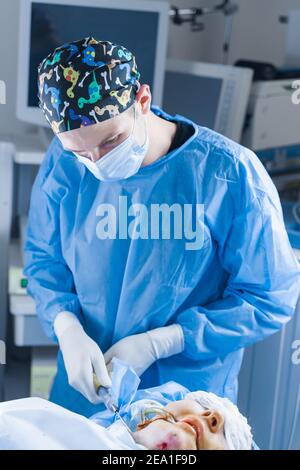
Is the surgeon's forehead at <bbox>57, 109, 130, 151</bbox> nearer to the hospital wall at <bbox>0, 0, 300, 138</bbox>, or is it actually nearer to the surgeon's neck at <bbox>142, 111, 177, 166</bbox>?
the surgeon's neck at <bbox>142, 111, 177, 166</bbox>

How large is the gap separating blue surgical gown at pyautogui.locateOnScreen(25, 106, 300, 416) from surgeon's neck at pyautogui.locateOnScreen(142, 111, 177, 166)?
0.08ft

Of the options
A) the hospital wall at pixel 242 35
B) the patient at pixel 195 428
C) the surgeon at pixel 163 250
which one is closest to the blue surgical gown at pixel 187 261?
the surgeon at pixel 163 250

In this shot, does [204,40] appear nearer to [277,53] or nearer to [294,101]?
[277,53]

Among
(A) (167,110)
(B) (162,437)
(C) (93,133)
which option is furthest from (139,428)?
(A) (167,110)

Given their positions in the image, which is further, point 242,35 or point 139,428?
point 242,35

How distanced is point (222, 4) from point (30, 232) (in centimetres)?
102

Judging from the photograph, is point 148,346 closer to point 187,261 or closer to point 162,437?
point 187,261

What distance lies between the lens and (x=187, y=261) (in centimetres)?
140

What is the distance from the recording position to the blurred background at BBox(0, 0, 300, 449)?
184 centimetres

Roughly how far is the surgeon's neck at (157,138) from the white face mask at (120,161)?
0.09 feet

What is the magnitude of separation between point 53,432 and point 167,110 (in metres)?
1.21

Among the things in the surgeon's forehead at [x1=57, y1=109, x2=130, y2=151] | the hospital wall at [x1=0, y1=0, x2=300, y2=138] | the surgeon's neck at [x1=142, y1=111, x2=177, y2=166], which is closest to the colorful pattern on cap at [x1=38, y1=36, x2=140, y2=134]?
the surgeon's forehead at [x1=57, y1=109, x2=130, y2=151]

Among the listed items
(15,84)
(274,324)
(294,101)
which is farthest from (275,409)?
(15,84)

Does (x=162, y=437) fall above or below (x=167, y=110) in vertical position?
below
